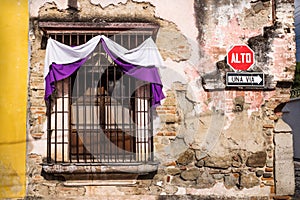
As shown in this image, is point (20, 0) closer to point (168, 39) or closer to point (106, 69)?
point (106, 69)

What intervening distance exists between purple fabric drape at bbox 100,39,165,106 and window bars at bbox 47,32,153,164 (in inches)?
7.9

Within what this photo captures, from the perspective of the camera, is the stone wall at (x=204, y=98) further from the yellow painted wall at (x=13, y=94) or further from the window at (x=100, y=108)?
the window at (x=100, y=108)

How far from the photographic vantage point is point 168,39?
250 inches

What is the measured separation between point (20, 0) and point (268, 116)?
4.20 m

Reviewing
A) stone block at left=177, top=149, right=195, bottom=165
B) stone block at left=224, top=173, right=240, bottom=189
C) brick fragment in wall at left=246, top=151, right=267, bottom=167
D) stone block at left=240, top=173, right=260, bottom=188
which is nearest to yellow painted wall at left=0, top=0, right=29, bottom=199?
stone block at left=177, top=149, right=195, bottom=165

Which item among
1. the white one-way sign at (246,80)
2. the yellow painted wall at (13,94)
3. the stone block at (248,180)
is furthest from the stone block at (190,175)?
the yellow painted wall at (13,94)

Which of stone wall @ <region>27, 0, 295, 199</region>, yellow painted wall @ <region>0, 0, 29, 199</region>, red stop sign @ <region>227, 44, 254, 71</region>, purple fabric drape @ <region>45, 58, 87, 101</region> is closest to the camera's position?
purple fabric drape @ <region>45, 58, 87, 101</region>

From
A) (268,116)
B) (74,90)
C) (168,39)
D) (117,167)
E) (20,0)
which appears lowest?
(117,167)

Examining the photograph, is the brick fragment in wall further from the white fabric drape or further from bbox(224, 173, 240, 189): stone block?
the white fabric drape

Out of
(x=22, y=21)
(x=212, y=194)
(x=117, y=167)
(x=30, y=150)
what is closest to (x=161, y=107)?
(x=117, y=167)

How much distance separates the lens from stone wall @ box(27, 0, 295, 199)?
6.20 metres

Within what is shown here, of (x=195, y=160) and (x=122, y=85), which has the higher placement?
(x=122, y=85)

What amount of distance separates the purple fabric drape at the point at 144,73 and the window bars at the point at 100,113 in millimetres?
200

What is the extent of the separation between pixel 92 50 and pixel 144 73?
828mm
